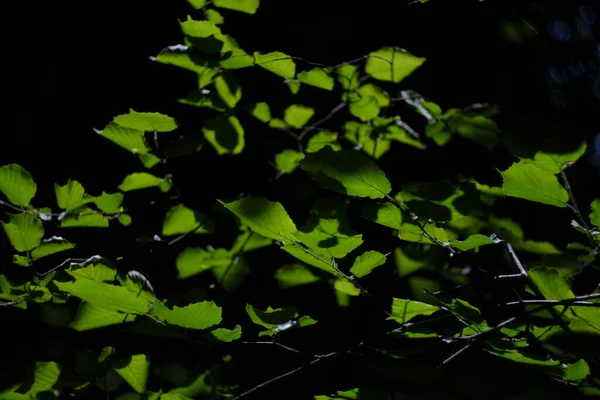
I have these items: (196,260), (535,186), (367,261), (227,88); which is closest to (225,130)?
(227,88)

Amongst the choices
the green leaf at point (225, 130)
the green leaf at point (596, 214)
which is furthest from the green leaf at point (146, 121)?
the green leaf at point (596, 214)

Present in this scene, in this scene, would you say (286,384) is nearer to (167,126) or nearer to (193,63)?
(167,126)

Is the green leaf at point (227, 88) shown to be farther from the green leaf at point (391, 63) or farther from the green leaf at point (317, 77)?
the green leaf at point (391, 63)

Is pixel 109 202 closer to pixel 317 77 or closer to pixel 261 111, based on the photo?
pixel 261 111

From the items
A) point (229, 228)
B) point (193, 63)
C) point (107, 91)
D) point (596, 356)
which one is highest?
point (193, 63)

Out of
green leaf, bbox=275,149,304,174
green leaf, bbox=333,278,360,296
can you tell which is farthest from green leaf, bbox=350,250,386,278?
green leaf, bbox=275,149,304,174

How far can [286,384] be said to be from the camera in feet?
4.17

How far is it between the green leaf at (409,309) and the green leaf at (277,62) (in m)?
0.52

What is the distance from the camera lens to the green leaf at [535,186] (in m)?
0.70

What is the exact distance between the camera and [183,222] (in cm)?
111

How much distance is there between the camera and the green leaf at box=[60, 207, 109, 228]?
102 centimetres

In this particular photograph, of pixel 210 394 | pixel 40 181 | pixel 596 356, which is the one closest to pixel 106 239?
pixel 40 181

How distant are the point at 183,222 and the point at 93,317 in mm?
319

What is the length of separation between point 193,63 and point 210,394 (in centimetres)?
69
